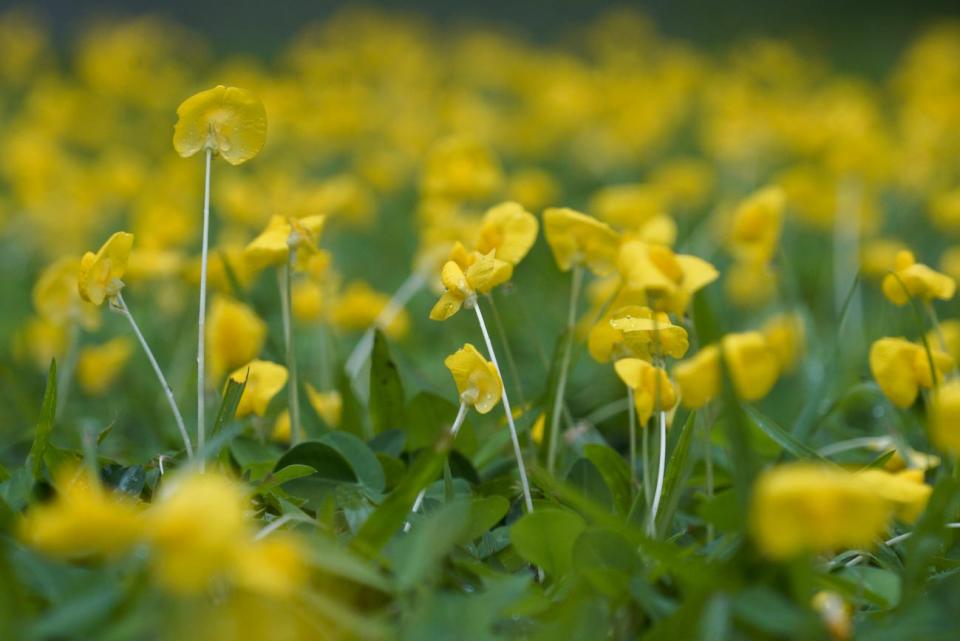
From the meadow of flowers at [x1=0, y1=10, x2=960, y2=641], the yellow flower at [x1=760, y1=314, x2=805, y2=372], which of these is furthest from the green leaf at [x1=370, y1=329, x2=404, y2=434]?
the yellow flower at [x1=760, y1=314, x2=805, y2=372]

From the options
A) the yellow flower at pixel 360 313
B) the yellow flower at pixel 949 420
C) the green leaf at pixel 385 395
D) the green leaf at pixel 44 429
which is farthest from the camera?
the yellow flower at pixel 360 313

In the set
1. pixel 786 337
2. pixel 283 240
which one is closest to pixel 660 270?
pixel 283 240

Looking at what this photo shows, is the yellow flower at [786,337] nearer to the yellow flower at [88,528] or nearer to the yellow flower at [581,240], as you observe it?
the yellow flower at [581,240]

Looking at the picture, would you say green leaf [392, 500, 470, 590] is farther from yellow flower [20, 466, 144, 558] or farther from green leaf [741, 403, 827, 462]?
green leaf [741, 403, 827, 462]

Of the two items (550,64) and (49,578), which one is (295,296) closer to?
(49,578)

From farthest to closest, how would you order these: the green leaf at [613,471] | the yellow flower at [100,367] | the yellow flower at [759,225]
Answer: the yellow flower at [100,367] < the yellow flower at [759,225] < the green leaf at [613,471]

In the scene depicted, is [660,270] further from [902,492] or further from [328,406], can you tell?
[328,406]

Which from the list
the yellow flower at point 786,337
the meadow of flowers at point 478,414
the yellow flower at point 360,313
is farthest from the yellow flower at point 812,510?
the yellow flower at point 360,313
